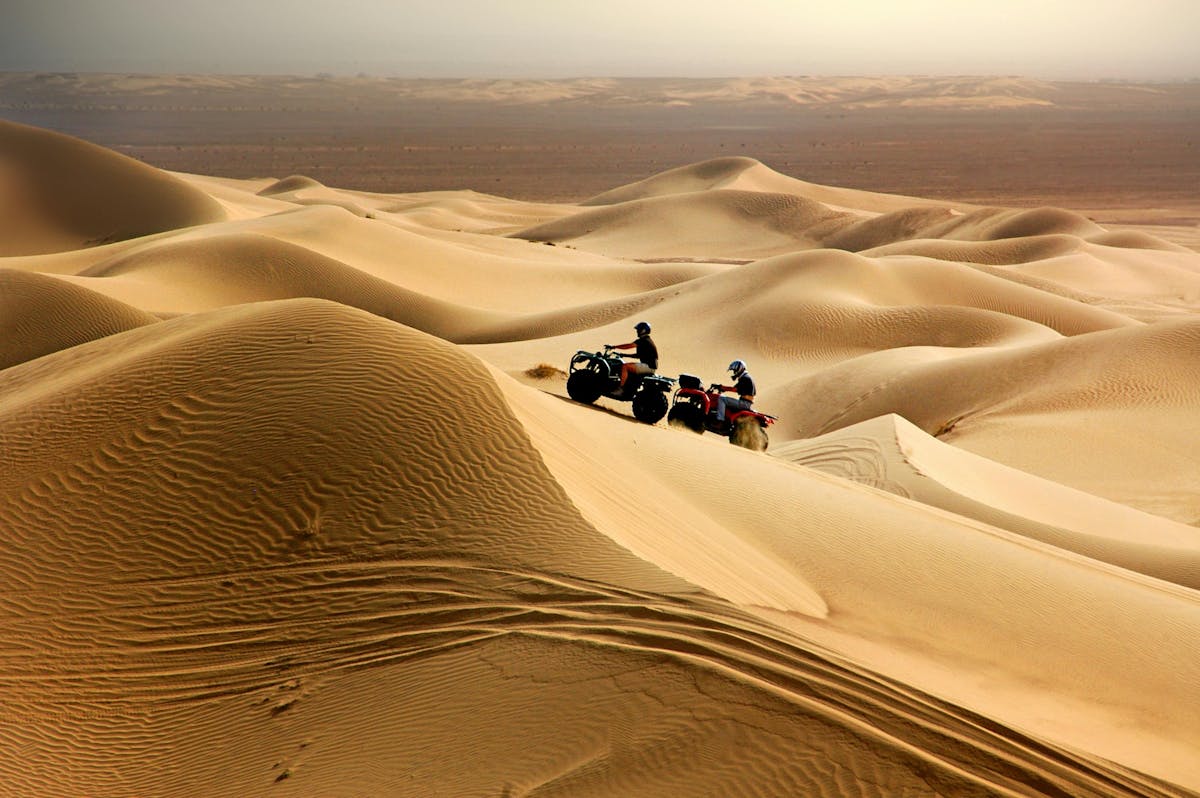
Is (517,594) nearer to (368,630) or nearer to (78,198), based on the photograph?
(368,630)

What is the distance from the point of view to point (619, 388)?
495 inches

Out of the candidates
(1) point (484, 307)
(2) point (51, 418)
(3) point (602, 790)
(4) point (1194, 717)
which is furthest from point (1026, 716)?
(1) point (484, 307)

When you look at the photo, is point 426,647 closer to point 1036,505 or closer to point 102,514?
point 102,514

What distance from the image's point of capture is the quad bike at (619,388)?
1245cm

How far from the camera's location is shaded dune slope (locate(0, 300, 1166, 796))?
455 centimetres

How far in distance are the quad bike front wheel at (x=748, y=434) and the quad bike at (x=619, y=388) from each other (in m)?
0.95

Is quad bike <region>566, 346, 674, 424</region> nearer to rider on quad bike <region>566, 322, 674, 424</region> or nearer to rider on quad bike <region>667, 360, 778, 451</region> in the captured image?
rider on quad bike <region>566, 322, 674, 424</region>

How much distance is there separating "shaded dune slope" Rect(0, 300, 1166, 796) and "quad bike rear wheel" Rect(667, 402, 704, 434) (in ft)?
16.1

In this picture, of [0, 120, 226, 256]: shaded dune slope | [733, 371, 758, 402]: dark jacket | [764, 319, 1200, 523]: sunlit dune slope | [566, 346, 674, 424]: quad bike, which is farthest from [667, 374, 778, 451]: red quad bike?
[0, 120, 226, 256]: shaded dune slope

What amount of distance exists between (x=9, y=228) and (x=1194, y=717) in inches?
1686

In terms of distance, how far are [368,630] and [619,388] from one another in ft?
23.4

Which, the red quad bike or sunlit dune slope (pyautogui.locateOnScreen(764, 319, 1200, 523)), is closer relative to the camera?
the red quad bike

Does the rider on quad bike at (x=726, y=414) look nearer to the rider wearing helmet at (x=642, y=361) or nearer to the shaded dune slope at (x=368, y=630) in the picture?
the rider wearing helmet at (x=642, y=361)

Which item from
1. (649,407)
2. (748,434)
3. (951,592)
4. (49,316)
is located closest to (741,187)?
(49,316)
